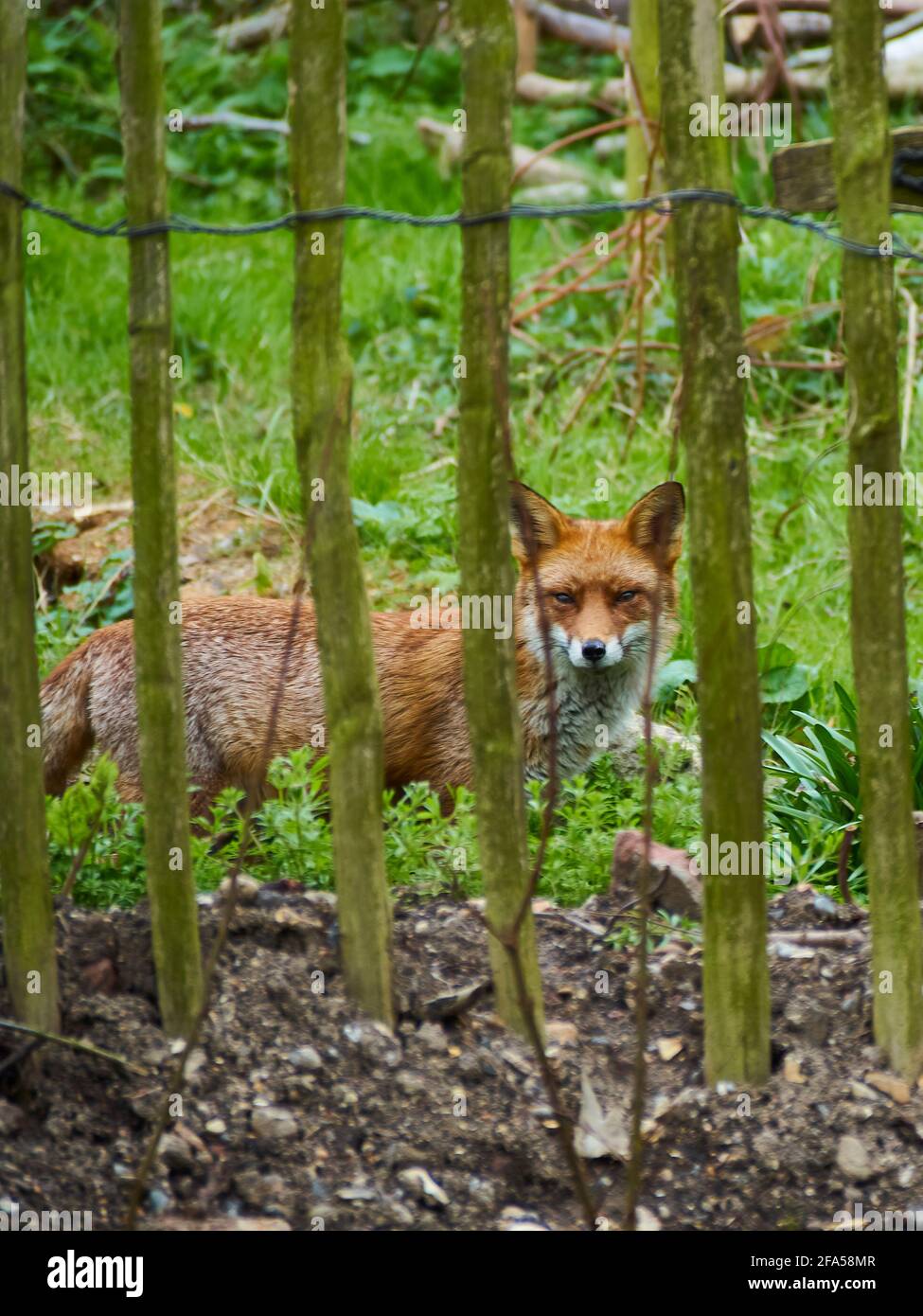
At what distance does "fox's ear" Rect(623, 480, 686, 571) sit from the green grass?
26.8 inches

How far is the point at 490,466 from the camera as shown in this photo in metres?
2.99

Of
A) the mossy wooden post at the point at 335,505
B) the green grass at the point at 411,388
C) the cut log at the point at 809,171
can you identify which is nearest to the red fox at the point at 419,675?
the green grass at the point at 411,388

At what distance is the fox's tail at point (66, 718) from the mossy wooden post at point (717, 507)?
3252 millimetres

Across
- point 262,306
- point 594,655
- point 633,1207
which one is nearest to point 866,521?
point 633,1207

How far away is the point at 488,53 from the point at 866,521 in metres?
1.17

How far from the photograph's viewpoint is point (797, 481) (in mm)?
8062

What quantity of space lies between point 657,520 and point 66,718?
239 centimetres

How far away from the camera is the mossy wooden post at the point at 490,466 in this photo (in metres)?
2.88

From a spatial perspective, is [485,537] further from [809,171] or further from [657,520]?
[657,520]

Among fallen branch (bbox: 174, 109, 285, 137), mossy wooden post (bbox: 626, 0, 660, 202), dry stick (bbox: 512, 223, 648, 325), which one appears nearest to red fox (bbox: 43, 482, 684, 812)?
dry stick (bbox: 512, 223, 648, 325)

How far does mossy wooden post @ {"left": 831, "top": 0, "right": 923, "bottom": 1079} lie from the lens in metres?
2.97

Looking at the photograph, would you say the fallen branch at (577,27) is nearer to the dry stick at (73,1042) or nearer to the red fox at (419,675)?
the red fox at (419,675)

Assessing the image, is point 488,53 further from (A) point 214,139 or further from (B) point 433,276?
(A) point 214,139

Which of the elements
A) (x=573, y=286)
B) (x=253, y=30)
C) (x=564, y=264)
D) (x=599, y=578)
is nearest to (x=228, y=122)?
(x=253, y=30)
